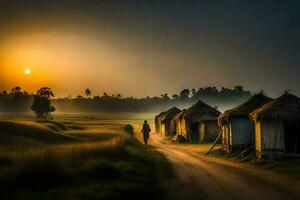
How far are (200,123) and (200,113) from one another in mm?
2126

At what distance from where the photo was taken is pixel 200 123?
57406 mm

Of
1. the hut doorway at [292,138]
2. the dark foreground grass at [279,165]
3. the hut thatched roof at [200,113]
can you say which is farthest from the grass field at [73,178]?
the hut thatched roof at [200,113]

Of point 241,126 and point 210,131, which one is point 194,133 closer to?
point 210,131

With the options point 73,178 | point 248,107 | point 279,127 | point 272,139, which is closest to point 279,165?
→ point 272,139

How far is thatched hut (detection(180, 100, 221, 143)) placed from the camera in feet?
183

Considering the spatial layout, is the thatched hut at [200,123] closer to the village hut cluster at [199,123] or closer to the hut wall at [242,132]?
the village hut cluster at [199,123]

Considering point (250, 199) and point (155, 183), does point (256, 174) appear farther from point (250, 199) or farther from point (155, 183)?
point (250, 199)

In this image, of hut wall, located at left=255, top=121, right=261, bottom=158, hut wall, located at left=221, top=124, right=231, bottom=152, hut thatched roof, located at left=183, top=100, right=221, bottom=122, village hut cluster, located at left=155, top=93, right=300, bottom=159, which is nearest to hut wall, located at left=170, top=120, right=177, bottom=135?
hut thatched roof, located at left=183, top=100, right=221, bottom=122

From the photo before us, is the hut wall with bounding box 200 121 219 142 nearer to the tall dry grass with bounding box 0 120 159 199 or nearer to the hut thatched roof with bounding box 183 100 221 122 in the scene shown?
the hut thatched roof with bounding box 183 100 221 122

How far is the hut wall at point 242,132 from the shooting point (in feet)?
119

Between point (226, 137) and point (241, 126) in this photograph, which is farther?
point (226, 137)

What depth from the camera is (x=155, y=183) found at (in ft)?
61.0

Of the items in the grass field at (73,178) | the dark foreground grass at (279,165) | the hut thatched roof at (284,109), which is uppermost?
the hut thatched roof at (284,109)

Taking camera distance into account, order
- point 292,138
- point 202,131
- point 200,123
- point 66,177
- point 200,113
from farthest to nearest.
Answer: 1. point 200,113
2. point 200,123
3. point 202,131
4. point 292,138
5. point 66,177
